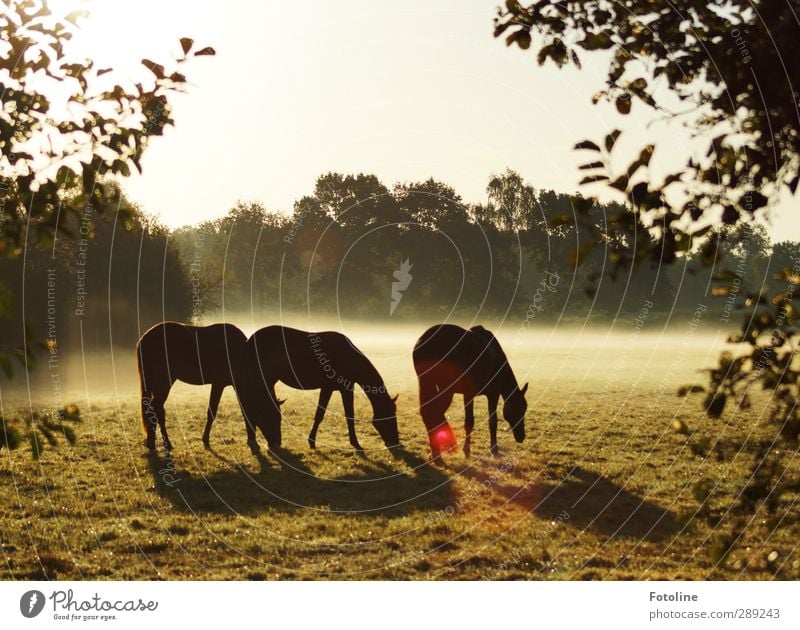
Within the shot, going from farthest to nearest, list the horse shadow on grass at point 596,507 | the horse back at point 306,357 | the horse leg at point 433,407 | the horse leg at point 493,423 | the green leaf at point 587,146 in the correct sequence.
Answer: the horse back at point 306,357, the horse leg at point 493,423, the horse leg at point 433,407, the horse shadow on grass at point 596,507, the green leaf at point 587,146

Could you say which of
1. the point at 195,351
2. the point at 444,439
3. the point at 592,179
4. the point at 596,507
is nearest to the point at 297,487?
the point at 444,439

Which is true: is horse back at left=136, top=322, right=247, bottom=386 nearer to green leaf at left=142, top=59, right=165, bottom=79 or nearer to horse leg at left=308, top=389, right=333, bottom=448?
horse leg at left=308, top=389, right=333, bottom=448

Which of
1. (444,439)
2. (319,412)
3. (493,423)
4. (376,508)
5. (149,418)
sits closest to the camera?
(376,508)

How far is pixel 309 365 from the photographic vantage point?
19.5 meters

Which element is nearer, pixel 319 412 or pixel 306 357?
pixel 306 357

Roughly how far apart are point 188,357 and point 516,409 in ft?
24.9

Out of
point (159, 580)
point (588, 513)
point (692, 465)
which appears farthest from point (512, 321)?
point (159, 580)

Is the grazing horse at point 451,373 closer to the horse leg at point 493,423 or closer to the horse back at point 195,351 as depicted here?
the horse leg at point 493,423

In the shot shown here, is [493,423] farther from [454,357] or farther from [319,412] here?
[319,412]

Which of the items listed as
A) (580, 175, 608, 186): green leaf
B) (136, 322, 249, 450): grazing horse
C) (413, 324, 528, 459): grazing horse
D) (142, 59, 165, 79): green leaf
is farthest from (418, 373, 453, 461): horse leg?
(580, 175, 608, 186): green leaf

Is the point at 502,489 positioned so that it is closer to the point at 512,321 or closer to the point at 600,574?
the point at 600,574

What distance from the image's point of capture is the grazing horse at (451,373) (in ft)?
59.2
